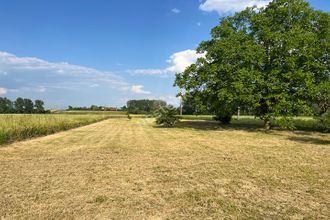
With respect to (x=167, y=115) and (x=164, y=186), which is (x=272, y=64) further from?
(x=164, y=186)

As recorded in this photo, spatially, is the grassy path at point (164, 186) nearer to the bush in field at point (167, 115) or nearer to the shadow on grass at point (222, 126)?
the shadow on grass at point (222, 126)

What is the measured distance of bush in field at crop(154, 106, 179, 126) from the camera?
3553 cm

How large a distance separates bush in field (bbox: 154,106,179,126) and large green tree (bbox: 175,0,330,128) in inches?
245

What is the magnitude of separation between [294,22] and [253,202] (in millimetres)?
24829

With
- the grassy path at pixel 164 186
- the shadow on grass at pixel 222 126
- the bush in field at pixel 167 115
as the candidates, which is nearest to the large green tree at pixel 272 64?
the shadow on grass at pixel 222 126

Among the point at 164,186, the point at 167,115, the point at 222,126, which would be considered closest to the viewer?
the point at 164,186

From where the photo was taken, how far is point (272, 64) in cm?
2634

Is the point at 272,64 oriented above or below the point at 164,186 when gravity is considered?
above

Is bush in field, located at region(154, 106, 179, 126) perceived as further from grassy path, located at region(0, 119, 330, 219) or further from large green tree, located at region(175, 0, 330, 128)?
grassy path, located at region(0, 119, 330, 219)

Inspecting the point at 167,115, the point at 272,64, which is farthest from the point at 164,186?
the point at 167,115

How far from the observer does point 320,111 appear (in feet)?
90.8

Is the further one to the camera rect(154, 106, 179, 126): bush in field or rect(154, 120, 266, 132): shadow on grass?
rect(154, 106, 179, 126): bush in field

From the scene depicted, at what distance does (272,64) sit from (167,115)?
1358 cm

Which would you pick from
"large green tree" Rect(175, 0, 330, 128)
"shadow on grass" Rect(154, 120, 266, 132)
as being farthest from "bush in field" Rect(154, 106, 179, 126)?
"large green tree" Rect(175, 0, 330, 128)
